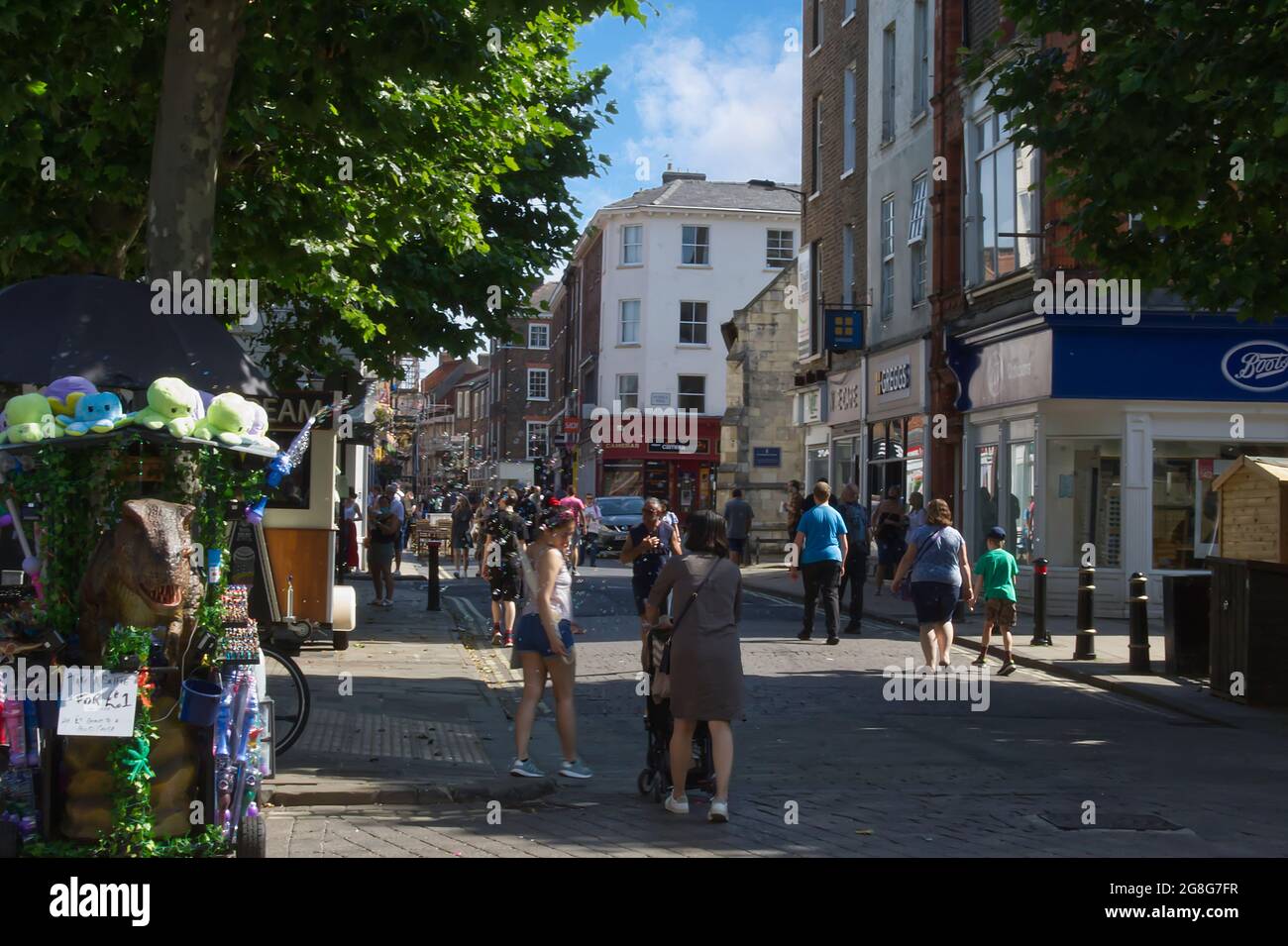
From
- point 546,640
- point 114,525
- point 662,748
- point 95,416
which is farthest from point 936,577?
point 95,416

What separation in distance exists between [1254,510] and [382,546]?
13.0 m

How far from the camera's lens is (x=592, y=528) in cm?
4109

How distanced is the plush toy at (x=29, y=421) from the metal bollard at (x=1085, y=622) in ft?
42.1

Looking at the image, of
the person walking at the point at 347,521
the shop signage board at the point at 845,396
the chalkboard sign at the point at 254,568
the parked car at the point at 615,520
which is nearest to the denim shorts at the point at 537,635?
the chalkboard sign at the point at 254,568

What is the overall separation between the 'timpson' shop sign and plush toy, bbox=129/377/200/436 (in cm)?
1847

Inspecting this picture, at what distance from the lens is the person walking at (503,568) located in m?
17.5

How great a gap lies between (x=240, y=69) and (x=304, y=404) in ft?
22.4

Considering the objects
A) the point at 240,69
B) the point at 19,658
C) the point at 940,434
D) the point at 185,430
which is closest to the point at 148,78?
the point at 240,69

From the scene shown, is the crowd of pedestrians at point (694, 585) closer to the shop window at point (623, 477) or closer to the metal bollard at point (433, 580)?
the metal bollard at point (433, 580)

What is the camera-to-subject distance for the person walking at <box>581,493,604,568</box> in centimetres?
3850

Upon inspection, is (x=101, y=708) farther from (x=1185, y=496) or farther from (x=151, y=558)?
(x=1185, y=496)

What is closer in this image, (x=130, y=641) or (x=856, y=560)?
(x=130, y=641)

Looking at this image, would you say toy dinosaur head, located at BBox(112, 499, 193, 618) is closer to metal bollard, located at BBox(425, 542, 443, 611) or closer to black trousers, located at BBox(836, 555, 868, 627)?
black trousers, located at BBox(836, 555, 868, 627)
